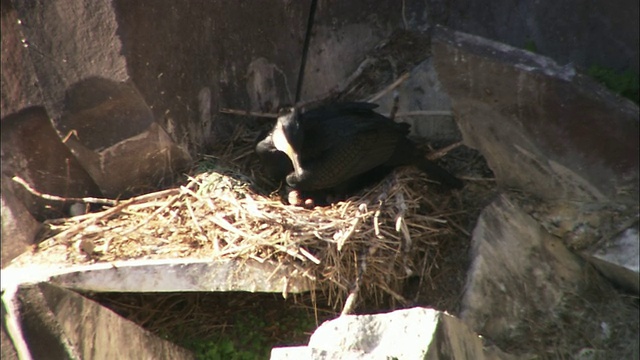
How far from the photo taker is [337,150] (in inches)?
244

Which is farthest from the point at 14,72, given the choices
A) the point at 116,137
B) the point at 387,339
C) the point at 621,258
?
the point at 621,258

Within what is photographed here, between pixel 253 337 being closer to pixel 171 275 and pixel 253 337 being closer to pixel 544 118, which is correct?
pixel 171 275

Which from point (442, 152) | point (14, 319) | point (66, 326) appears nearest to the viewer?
point (14, 319)

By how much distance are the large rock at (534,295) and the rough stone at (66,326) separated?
1.99 m

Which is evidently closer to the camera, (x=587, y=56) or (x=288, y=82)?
(x=587, y=56)

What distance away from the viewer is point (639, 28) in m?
6.03

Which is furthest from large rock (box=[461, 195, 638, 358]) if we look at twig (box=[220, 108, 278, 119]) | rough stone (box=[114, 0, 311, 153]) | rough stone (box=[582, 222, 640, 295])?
rough stone (box=[114, 0, 311, 153])

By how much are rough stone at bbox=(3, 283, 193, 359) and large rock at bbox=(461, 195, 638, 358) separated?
6.52 ft

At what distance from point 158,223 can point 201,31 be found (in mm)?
1248

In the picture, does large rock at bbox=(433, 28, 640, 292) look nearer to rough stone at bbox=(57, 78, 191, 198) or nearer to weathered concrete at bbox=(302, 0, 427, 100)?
weathered concrete at bbox=(302, 0, 427, 100)

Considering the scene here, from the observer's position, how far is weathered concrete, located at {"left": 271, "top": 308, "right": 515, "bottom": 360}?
165 inches

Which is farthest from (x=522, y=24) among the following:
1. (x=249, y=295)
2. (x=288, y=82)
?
(x=249, y=295)

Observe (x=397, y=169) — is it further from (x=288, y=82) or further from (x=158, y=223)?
(x=158, y=223)

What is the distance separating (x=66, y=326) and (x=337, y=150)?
6.46 feet
